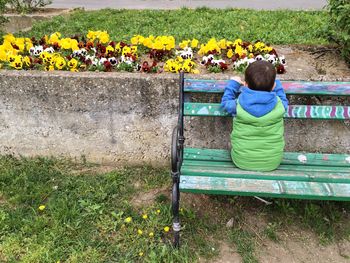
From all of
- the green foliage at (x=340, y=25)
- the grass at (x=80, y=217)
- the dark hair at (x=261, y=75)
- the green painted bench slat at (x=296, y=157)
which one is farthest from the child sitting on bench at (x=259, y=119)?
the green foliage at (x=340, y=25)

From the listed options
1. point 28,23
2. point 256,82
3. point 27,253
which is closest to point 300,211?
point 256,82

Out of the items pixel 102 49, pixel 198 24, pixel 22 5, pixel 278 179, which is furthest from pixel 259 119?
pixel 198 24

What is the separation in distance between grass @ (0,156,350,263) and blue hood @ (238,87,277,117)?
84 cm

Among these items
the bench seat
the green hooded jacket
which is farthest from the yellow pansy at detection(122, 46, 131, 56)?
the green hooded jacket

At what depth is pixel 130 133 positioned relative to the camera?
3.69 m

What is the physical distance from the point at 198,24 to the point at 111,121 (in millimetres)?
4222

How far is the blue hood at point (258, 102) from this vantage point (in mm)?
2846

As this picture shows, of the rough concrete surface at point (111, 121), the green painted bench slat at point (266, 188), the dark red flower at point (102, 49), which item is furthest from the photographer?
the dark red flower at point (102, 49)

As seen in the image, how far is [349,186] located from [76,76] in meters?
2.23

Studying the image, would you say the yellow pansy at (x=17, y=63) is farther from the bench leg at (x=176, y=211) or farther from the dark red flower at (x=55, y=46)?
the bench leg at (x=176, y=211)

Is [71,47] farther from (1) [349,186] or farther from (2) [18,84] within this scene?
(1) [349,186]

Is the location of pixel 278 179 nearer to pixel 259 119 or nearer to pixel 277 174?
pixel 277 174

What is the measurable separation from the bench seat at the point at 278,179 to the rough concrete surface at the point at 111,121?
43cm

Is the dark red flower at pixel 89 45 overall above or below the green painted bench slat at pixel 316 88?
above
